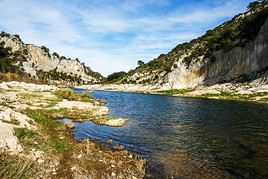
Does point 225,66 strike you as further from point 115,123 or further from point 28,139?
point 28,139

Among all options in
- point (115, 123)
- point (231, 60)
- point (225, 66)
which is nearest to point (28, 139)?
point (115, 123)

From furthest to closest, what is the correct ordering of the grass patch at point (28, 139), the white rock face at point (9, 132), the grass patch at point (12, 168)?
the grass patch at point (28, 139) < the white rock face at point (9, 132) < the grass patch at point (12, 168)

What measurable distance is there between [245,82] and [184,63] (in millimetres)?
43301

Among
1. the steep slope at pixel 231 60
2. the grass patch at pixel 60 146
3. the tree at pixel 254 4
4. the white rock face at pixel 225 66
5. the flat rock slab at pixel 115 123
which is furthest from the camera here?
the tree at pixel 254 4

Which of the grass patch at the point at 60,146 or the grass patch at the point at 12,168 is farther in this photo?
the grass patch at the point at 60,146

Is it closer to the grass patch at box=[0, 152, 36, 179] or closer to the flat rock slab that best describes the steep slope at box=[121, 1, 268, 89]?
the flat rock slab

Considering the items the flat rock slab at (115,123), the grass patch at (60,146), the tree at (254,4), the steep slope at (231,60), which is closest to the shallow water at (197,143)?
the flat rock slab at (115,123)

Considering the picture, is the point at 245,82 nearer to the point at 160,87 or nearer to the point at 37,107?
the point at 160,87

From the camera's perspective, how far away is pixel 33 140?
19.0 metres

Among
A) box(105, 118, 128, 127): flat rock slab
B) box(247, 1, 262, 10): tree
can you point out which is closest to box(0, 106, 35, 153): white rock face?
box(105, 118, 128, 127): flat rock slab

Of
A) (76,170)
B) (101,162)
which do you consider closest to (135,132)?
(101,162)

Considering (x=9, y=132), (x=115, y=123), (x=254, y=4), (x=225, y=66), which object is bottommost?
(x=115, y=123)

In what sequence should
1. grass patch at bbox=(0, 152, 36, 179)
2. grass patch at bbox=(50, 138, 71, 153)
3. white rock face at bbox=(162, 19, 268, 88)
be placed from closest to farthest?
grass patch at bbox=(0, 152, 36, 179), grass patch at bbox=(50, 138, 71, 153), white rock face at bbox=(162, 19, 268, 88)

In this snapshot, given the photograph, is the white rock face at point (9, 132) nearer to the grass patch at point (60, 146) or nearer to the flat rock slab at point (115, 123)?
the grass patch at point (60, 146)
